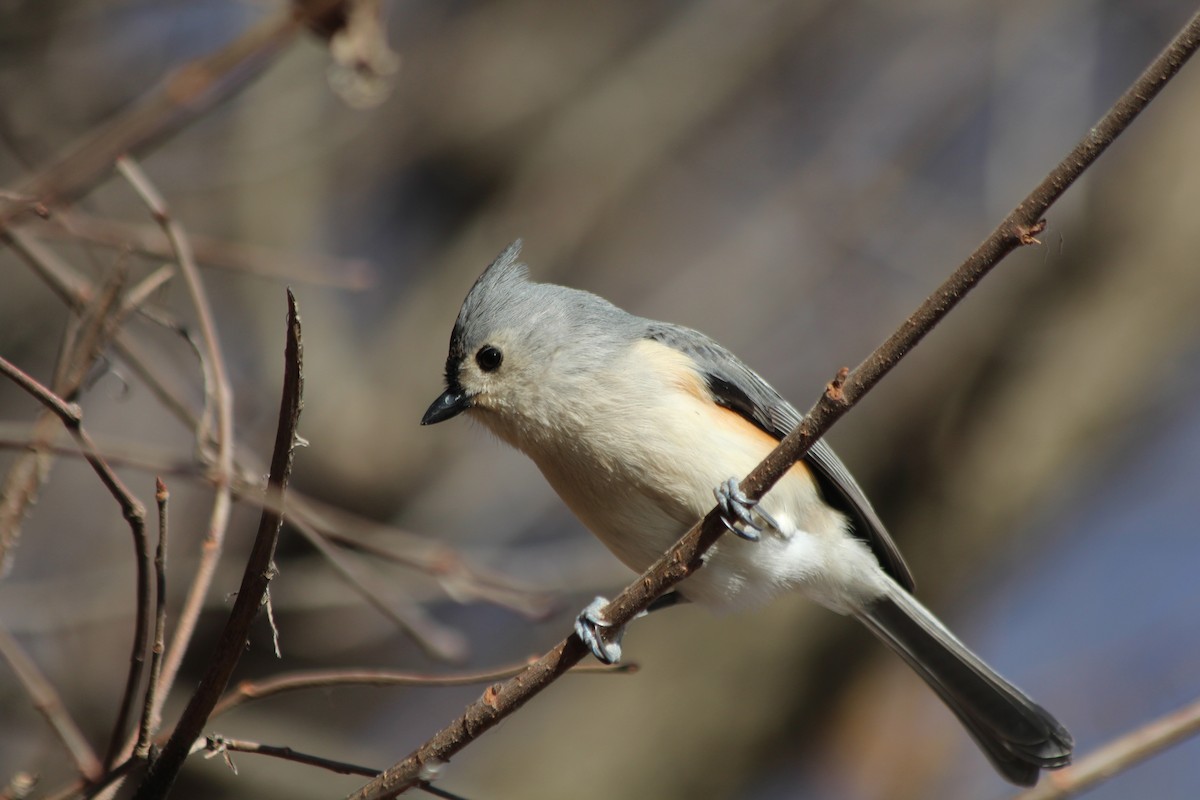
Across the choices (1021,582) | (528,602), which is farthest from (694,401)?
(1021,582)

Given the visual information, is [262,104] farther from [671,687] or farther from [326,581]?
[671,687]

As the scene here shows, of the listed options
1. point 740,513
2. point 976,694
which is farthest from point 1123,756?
point 976,694

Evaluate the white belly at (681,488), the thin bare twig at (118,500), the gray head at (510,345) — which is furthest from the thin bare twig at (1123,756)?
the gray head at (510,345)

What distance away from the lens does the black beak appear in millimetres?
2766

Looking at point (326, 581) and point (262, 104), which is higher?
point (262, 104)

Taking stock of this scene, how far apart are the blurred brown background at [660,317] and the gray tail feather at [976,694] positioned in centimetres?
127

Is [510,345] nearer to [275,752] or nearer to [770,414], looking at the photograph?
[770,414]

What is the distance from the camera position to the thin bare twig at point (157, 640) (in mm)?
1341

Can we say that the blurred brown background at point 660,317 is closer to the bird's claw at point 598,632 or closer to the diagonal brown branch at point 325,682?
the bird's claw at point 598,632

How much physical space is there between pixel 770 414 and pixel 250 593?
5.51ft

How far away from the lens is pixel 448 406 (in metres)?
2.79

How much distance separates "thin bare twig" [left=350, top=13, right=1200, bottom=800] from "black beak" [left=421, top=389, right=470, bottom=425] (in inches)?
42.9

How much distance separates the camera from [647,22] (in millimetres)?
5637

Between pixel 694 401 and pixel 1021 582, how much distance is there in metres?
2.92
